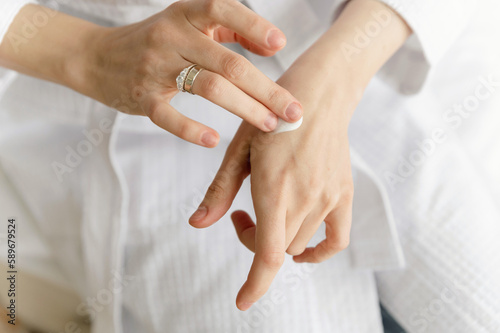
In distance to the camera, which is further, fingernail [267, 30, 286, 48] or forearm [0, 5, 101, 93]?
forearm [0, 5, 101, 93]

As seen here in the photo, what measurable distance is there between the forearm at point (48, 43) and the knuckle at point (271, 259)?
14.6 inches

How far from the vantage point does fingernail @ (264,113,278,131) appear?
52cm

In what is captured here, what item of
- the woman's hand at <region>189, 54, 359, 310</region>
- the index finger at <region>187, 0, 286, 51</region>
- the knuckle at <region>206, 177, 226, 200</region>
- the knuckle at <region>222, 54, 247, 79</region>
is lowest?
the knuckle at <region>206, 177, 226, 200</region>

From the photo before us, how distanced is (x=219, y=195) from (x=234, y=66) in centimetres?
16

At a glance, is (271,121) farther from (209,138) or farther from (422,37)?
(422,37)

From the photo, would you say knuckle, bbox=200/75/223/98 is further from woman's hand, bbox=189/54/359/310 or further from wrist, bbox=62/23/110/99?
wrist, bbox=62/23/110/99

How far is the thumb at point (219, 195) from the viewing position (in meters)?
0.54

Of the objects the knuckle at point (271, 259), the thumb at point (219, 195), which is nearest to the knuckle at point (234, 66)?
the thumb at point (219, 195)

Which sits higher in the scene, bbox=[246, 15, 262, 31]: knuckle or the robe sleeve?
the robe sleeve

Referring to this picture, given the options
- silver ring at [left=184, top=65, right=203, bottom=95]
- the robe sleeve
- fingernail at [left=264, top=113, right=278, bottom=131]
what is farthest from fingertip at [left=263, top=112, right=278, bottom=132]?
the robe sleeve

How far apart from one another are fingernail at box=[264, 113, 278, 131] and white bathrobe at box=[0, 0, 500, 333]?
→ 0.17m

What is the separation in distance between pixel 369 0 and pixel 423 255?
38 centimetres

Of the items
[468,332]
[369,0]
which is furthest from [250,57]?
[468,332]

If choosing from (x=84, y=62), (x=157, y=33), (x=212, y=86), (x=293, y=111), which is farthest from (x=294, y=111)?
(x=84, y=62)
